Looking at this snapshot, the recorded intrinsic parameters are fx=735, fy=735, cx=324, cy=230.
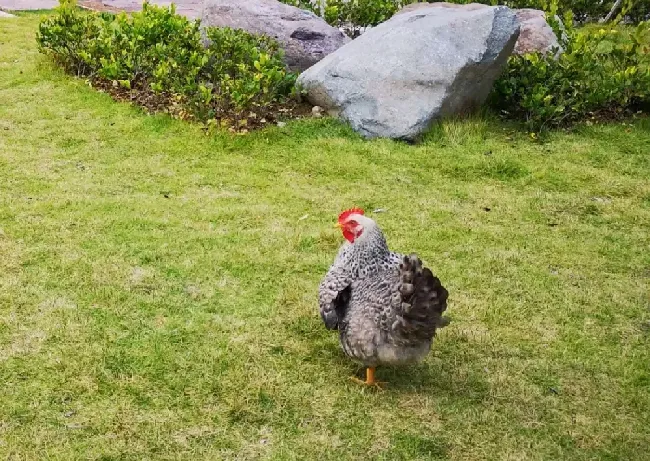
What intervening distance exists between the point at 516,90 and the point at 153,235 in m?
4.56

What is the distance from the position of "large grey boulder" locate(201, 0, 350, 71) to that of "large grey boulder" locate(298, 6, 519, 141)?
2.67 ft

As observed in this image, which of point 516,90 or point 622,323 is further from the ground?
point 516,90

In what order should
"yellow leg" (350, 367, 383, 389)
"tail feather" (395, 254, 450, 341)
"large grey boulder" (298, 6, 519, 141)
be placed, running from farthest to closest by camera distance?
"large grey boulder" (298, 6, 519, 141) → "yellow leg" (350, 367, 383, 389) → "tail feather" (395, 254, 450, 341)

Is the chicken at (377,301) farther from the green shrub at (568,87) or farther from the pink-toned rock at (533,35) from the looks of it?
the pink-toned rock at (533,35)

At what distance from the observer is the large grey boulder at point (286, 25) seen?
8.88 metres

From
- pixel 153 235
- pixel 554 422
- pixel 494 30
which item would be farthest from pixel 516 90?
pixel 554 422

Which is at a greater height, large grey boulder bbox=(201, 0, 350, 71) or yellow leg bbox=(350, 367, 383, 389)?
Answer: large grey boulder bbox=(201, 0, 350, 71)

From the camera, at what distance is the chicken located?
3447 mm

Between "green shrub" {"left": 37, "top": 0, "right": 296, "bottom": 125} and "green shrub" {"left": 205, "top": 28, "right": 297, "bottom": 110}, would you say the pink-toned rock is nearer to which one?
"green shrub" {"left": 205, "top": 28, "right": 297, "bottom": 110}

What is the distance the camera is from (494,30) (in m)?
7.76

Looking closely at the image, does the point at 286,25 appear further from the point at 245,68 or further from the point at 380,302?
the point at 380,302

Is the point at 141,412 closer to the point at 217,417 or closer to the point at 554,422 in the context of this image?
the point at 217,417

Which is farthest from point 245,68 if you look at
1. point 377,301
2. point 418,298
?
point 418,298

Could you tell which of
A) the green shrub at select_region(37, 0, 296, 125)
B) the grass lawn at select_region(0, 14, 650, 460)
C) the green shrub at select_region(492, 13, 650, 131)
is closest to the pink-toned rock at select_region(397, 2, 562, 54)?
the green shrub at select_region(492, 13, 650, 131)
